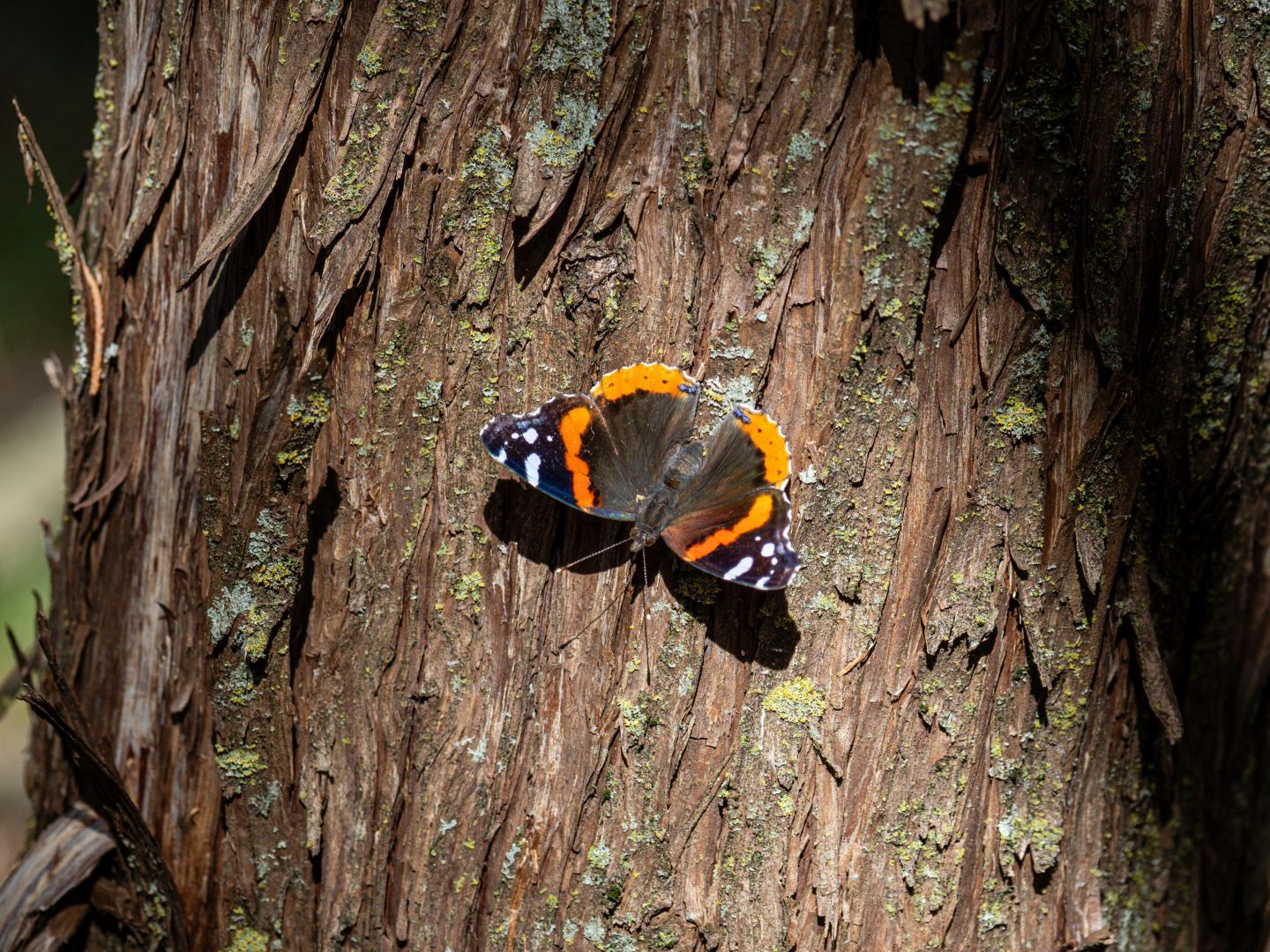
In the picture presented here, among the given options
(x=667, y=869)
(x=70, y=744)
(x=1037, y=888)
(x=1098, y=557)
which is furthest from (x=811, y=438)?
(x=70, y=744)

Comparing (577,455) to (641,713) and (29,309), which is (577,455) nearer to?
(641,713)

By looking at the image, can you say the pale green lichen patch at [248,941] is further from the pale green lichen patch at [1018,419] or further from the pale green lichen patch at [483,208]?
the pale green lichen patch at [1018,419]

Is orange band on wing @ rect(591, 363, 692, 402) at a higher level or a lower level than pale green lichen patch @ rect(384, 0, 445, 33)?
lower

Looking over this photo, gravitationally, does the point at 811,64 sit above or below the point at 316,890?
above

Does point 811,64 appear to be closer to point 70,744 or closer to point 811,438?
point 811,438

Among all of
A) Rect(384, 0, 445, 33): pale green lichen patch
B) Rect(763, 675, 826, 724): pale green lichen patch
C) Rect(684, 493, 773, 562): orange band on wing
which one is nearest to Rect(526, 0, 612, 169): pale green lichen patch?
Rect(384, 0, 445, 33): pale green lichen patch

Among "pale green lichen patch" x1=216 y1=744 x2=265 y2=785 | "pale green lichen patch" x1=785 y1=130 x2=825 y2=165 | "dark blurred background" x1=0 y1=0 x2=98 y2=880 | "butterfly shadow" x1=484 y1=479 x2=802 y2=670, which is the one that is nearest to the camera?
"pale green lichen patch" x1=785 y1=130 x2=825 y2=165

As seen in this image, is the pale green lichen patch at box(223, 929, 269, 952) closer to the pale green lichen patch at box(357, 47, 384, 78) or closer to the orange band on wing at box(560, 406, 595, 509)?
the orange band on wing at box(560, 406, 595, 509)
